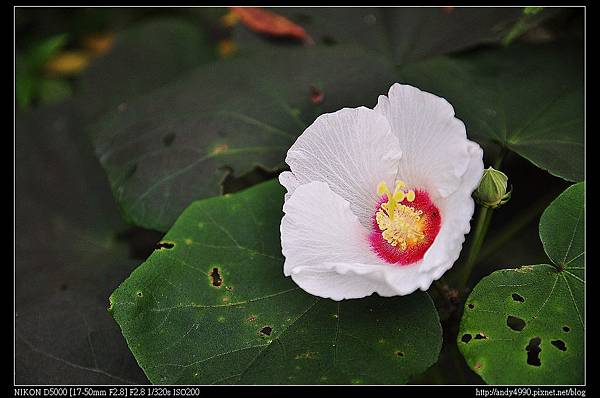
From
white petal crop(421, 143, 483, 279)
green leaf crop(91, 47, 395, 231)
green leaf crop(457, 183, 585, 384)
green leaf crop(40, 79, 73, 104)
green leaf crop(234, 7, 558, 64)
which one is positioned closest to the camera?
white petal crop(421, 143, 483, 279)

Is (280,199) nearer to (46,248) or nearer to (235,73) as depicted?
(235,73)

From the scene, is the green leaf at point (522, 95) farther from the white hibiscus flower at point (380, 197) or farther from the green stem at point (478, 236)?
the white hibiscus flower at point (380, 197)

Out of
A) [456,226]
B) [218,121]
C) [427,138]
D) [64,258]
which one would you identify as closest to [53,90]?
[64,258]

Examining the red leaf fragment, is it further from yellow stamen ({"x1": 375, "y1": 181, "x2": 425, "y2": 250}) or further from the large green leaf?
yellow stamen ({"x1": 375, "y1": 181, "x2": 425, "y2": 250})

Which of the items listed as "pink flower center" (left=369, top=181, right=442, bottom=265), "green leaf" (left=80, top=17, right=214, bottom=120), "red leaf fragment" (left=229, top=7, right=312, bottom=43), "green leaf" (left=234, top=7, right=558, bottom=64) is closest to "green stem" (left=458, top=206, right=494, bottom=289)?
"pink flower center" (left=369, top=181, right=442, bottom=265)
